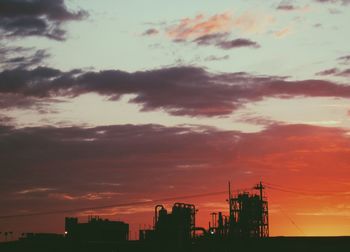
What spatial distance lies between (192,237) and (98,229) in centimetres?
4361

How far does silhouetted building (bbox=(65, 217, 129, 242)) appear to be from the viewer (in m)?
106

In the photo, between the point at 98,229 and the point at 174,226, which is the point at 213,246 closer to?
the point at 174,226

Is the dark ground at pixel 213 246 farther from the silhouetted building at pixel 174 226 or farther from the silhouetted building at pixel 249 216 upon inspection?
the silhouetted building at pixel 249 216

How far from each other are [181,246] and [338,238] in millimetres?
20541

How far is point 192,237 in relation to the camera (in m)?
68.9

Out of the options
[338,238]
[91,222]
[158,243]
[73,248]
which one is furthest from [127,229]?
[338,238]

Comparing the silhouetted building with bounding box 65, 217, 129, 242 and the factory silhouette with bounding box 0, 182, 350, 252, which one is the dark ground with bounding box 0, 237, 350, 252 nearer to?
the factory silhouette with bounding box 0, 182, 350, 252

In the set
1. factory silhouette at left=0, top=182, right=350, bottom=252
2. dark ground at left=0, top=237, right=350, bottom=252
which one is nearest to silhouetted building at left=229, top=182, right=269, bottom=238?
factory silhouette at left=0, top=182, right=350, bottom=252

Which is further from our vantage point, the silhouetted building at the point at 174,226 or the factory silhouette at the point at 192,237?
the silhouetted building at the point at 174,226

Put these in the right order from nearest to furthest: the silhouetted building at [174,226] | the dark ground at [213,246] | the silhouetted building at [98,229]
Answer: the dark ground at [213,246], the silhouetted building at [174,226], the silhouetted building at [98,229]

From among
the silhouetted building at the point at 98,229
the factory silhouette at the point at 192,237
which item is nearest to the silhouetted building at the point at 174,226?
the factory silhouette at the point at 192,237

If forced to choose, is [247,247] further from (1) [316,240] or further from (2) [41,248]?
(2) [41,248]

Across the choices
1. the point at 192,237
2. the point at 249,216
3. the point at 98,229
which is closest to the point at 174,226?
the point at 192,237

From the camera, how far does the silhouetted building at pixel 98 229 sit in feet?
349
